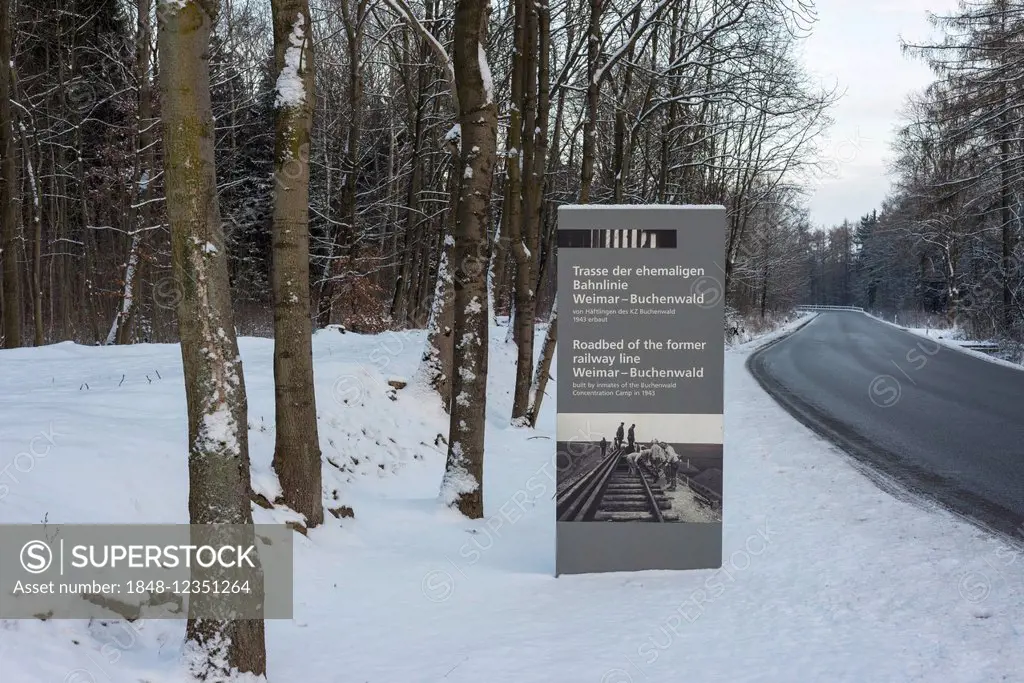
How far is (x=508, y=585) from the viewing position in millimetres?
5926

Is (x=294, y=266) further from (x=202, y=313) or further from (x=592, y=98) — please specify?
(x=592, y=98)

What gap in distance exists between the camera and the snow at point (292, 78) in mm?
5824

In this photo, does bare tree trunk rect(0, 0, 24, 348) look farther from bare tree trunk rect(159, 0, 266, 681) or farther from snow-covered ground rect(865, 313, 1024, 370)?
snow-covered ground rect(865, 313, 1024, 370)

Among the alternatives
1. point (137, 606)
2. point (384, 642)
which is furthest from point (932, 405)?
point (137, 606)

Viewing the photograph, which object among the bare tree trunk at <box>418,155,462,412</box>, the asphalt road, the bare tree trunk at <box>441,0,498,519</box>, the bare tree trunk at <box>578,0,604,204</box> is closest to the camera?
the bare tree trunk at <box>441,0,498,519</box>

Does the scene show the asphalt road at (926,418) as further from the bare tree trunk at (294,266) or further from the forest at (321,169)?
the bare tree trunk at (294,266)

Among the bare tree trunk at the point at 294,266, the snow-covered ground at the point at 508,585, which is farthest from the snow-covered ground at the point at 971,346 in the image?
the bare tree trunk at the point at 294,266

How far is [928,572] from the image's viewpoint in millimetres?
5547

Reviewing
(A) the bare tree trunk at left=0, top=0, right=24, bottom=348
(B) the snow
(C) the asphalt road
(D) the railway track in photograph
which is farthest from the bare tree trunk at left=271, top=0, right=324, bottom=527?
(A) the bare tree trunk at left=0, top=0, right=24, bottom=348

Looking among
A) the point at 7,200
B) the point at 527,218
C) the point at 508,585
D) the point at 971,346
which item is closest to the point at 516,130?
the point at 527,218

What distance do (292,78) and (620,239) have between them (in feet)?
9.05

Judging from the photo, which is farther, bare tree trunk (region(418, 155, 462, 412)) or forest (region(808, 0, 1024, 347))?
forest (region(808, 0, 1024, 347))

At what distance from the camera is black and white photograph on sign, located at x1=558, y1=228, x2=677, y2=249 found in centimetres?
606

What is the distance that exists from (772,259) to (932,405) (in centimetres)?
3738
